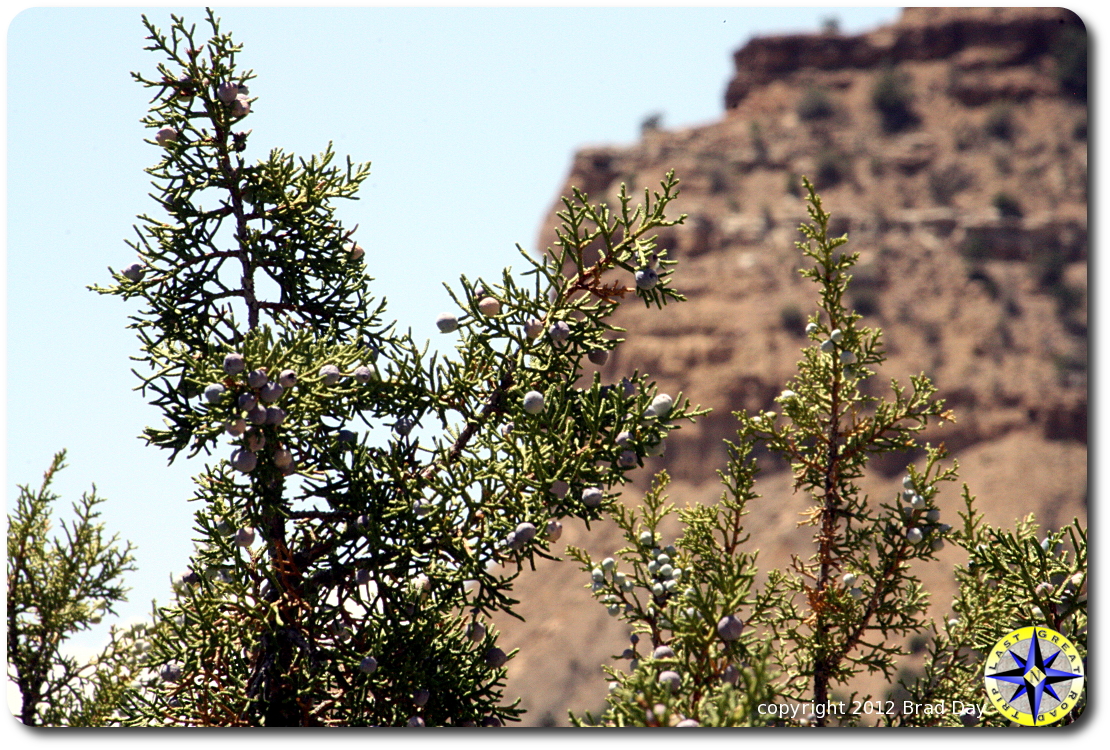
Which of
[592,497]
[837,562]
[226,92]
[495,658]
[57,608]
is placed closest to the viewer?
[592,497]

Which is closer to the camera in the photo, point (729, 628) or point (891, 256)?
point (729, 628)

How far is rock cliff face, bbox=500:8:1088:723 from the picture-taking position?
33594mm

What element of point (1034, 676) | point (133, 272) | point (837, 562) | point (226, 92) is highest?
point (226, 92)

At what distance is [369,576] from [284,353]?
760mm

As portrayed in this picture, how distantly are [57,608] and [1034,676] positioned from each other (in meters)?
4.22

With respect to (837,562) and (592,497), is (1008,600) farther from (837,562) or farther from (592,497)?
(592,497)

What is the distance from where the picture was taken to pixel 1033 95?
45406 mm

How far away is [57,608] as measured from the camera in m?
5.22

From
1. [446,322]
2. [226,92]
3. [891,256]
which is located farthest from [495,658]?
[891,256]

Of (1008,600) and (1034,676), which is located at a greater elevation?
(1008,600)

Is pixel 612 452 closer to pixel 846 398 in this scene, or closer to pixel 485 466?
pixel 485 466

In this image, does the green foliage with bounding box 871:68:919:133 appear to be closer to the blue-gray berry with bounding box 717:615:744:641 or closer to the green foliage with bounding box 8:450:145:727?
the green foliage with bounding box 8:450:145:727

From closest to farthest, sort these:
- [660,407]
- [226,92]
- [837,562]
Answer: [660,407], [226,92], [837,562]

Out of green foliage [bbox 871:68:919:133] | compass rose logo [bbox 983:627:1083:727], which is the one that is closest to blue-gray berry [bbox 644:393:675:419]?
compass rose logo [bbox 983:627:1083:727]
